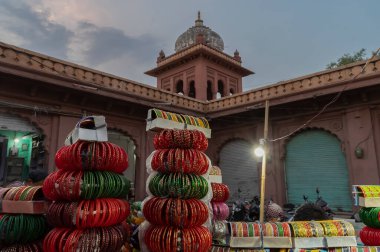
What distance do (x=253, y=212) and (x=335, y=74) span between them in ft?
18.7

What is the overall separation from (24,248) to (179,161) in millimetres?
2049

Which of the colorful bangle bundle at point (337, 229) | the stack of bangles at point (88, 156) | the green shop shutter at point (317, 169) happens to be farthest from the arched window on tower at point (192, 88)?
the stack of bangles at point (88, 156)

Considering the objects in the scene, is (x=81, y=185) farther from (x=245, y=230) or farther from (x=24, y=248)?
(x=245, y=230)

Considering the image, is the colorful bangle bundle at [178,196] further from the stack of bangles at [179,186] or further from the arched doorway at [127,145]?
the arched doorway at [127,145]

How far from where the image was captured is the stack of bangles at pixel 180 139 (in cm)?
384

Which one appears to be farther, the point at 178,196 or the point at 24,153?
the point at 24,153

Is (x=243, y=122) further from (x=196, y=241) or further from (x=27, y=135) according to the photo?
(x=196, y=241)

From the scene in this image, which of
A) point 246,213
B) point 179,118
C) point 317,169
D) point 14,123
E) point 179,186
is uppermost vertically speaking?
point 14,123

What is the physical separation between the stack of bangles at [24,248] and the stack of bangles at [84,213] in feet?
1.38

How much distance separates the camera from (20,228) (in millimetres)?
3293

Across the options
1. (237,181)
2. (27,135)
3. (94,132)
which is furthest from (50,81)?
(237,181)

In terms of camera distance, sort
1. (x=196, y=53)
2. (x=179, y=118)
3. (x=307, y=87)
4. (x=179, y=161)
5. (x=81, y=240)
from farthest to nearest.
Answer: (x=196, y=53) → (x=307, y=87) → (x=179, y=118) → (x=179, y=161) → (x=81, y=240)

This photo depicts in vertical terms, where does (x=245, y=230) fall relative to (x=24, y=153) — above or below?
below

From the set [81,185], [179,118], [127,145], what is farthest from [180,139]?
[127,145]
